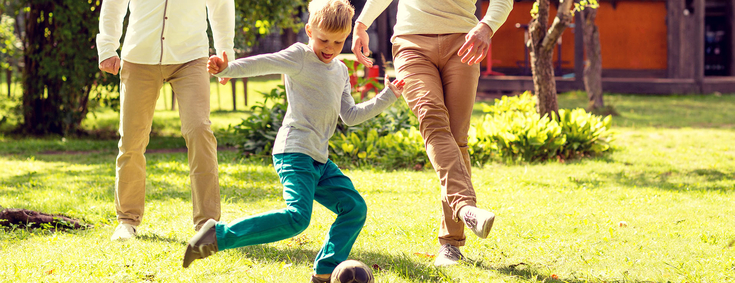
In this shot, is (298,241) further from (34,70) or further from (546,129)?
(34,70)

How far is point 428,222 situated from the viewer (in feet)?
14.3

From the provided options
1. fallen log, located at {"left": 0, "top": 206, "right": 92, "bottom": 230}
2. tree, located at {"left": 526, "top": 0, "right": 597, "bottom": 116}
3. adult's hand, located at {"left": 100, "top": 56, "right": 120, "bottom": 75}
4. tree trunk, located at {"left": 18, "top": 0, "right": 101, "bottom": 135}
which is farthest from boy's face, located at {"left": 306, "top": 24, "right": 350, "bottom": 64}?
tree trunk, located at {"left": 18, "top": 0, "right": 101, "bottom": 135}

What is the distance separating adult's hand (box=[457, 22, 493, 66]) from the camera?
310 cm

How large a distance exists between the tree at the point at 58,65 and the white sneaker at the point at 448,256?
691 cm

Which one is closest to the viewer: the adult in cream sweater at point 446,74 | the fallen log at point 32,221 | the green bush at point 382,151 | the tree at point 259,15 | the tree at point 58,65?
the adult in cream sweater at point 446,74

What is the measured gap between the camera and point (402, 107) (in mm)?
8672

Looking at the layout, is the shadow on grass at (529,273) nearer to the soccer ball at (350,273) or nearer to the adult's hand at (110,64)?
the soccer ball at (350,273)

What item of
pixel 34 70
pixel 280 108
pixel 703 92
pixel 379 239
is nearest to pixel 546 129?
pixel 280 108

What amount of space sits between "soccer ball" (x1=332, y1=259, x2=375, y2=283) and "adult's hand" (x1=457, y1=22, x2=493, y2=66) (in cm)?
108

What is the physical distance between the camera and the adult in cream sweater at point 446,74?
10.3 feet

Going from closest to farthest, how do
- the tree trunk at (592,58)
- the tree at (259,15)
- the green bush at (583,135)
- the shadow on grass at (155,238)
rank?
the shadow on grass at (155,238)
the green bush at (583,135)
the tree at (259,15)
the tree trunk at (592,58)

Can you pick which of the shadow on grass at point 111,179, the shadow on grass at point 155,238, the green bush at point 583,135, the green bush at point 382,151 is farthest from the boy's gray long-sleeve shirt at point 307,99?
the green bush at point 583,135

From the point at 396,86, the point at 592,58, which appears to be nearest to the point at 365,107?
the point at 396,86

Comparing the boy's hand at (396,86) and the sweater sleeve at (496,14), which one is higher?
the sweater sleeve at (496,14)
